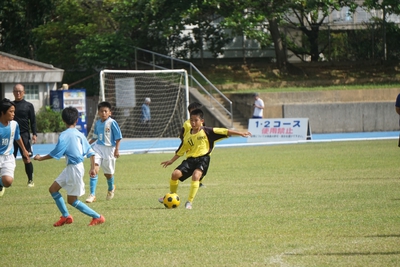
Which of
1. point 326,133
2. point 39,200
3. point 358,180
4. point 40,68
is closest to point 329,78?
point 326,133

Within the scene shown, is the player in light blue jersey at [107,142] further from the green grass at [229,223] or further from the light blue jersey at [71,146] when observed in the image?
the light blue jersey at [71,146]

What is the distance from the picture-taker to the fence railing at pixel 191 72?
3488cm

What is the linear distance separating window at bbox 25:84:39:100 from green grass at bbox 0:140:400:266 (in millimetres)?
15459

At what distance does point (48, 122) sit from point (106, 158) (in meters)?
18.2

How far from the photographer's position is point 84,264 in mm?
7355

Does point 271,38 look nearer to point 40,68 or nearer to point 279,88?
point 279,88

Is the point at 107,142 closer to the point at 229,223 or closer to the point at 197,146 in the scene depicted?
the point at 197,146

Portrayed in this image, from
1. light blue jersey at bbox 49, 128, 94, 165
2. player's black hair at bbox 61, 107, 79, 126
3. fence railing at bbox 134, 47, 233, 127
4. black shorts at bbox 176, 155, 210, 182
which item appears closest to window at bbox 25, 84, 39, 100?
fence railing at bbox 134, 47, 233, 127

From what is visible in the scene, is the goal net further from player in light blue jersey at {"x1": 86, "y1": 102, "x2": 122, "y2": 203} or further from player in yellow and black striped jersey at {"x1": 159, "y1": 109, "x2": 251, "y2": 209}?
player in yellow and black striped jersey at {"x1": 159, "y1": 109, "x2": 251, "y2": 209}

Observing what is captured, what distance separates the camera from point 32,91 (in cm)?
3228

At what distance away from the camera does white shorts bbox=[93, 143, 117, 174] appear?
1330cm

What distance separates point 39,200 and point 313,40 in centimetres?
3170

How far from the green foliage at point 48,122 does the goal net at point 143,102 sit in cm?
221

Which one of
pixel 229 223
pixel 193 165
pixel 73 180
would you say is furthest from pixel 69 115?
pixel 193 165
